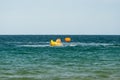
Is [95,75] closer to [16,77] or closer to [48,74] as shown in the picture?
[48,74]

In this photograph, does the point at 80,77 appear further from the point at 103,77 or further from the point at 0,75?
the point at 0,75

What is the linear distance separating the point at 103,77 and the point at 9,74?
7.18m

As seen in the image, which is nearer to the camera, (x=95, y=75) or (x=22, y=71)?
(x=95, y=75)

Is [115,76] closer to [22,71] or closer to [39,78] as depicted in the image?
[39,78]

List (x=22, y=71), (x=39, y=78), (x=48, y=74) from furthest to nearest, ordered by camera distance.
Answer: (x=22, y=71) < (x=48, y=74) < (x=39, y=78)

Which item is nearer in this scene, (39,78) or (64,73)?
(39,78)

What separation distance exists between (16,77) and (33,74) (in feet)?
6.45

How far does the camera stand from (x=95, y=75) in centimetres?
2855

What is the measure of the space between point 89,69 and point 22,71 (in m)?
5.75

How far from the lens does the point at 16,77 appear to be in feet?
90.5

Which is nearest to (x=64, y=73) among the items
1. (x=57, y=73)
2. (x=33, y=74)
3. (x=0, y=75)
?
(x=57, y=73)

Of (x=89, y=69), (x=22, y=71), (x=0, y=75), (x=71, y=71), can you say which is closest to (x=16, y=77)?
(x=0, y=75)

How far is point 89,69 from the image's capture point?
32688 mm

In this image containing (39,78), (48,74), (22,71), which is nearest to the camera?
(39,78)
